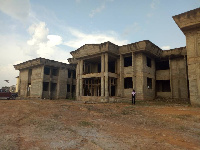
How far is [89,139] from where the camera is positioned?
5.42 m

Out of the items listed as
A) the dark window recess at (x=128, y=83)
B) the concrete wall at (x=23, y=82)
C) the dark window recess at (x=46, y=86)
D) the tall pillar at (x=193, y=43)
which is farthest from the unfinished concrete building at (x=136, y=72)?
the concrete wall at (x=23, y=82)

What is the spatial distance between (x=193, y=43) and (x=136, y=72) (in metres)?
8.17

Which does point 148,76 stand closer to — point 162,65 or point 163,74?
point 163,74

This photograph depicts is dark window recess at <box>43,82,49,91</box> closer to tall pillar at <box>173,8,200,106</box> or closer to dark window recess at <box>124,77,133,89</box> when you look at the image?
dark window recess at <box>124,77,133,89</box>

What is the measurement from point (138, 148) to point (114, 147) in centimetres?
70

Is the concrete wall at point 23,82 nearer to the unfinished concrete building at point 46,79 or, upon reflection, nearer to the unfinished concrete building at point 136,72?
the unfinished concrete building at point 46,79

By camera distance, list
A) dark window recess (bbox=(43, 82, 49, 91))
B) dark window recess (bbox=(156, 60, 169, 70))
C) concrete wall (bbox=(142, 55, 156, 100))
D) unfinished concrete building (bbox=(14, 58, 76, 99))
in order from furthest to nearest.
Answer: dark window recess (bbox=(43, 82, 49, 91))
unfinished concrete building (bbox=(14, 58, 76, 99))
dark window recess (bbox=(156, 60, 169, 70))
concrete wall (bbox=(142, 55, 156, 100))

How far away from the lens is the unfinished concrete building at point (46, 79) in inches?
1136

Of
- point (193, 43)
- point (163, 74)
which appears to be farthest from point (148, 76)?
point (193, 43)

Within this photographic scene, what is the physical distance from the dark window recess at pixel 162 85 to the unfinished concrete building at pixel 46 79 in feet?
55.8

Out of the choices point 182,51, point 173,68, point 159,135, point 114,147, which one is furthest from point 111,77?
point 114,147

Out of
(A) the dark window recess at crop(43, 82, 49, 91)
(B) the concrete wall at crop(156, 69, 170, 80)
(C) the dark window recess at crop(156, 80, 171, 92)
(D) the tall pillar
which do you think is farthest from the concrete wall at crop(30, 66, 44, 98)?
(D) the tall pillar

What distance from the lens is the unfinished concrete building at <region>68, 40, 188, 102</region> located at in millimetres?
20859

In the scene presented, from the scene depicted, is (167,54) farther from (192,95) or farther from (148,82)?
(192,95)
